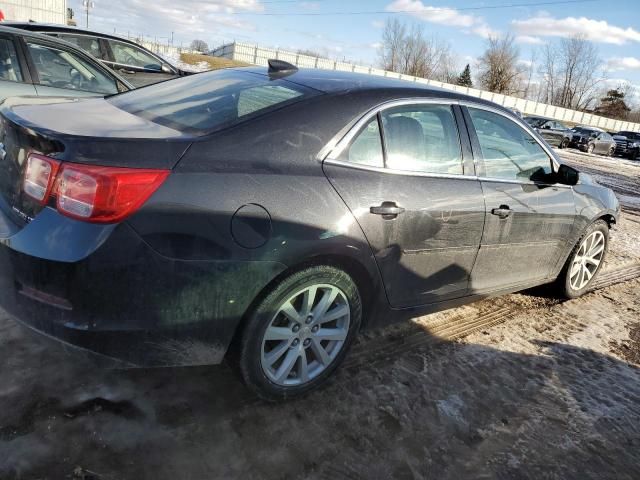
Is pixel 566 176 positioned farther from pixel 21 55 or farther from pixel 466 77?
pixel 466 77

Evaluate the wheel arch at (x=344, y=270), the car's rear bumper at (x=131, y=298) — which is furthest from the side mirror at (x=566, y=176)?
the car's rear bumper at (x=131, y=298)

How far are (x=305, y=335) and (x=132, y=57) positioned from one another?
27.4ft

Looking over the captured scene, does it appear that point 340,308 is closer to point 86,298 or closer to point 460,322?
point 86,298

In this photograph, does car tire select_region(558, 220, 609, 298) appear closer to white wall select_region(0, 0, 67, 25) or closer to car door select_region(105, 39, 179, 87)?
car door select_region(105, 39, 179, 87)

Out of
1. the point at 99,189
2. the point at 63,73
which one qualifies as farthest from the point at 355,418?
the point at 63,73

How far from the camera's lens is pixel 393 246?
2.63m

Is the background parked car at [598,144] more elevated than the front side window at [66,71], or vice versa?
the front side window at [66,71]

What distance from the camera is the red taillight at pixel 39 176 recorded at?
6.42ft

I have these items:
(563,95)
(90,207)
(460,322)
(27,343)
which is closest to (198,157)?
(90,207)

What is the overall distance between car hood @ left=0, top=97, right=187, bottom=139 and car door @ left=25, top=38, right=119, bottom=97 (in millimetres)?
3156

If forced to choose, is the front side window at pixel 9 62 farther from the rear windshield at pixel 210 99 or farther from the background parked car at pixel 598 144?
the background parked car at pixel 598 144

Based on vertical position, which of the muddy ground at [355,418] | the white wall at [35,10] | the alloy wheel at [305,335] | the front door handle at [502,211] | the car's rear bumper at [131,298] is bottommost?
the muddy ground at [355,418]

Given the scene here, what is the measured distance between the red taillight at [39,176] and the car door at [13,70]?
386 cm

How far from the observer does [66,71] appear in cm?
575
